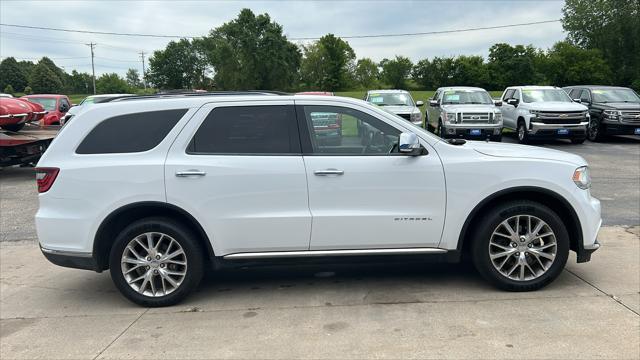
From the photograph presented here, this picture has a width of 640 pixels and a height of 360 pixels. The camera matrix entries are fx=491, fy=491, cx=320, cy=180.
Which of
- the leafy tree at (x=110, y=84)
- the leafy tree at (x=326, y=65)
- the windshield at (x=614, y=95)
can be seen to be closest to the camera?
the windshield at (x=614, y=95)

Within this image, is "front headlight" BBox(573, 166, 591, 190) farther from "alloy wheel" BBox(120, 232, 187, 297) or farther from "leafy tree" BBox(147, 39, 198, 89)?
"leafy tree" BBox(147, 39, 198, 89)

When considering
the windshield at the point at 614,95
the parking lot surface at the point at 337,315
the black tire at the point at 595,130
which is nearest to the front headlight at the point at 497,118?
the black tire at the point at 595,130

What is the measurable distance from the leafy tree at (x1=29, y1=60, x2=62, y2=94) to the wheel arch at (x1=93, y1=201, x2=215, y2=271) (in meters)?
104

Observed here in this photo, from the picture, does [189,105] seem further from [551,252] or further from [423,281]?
[551,252]

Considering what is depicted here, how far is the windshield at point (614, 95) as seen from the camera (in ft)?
56.5

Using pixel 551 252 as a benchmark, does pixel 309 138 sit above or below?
above

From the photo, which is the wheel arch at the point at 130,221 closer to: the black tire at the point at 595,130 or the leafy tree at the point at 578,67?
the black tire at the point at 595,130

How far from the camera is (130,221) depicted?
14.4 feet

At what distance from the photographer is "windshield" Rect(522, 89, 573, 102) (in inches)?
650

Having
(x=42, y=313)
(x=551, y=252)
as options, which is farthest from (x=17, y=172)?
(x=551, y=252)

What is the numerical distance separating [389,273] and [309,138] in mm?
1716

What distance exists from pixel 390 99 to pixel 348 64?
95338mm

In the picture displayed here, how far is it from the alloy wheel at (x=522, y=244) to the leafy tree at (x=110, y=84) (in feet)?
436

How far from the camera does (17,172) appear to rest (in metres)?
12.7
